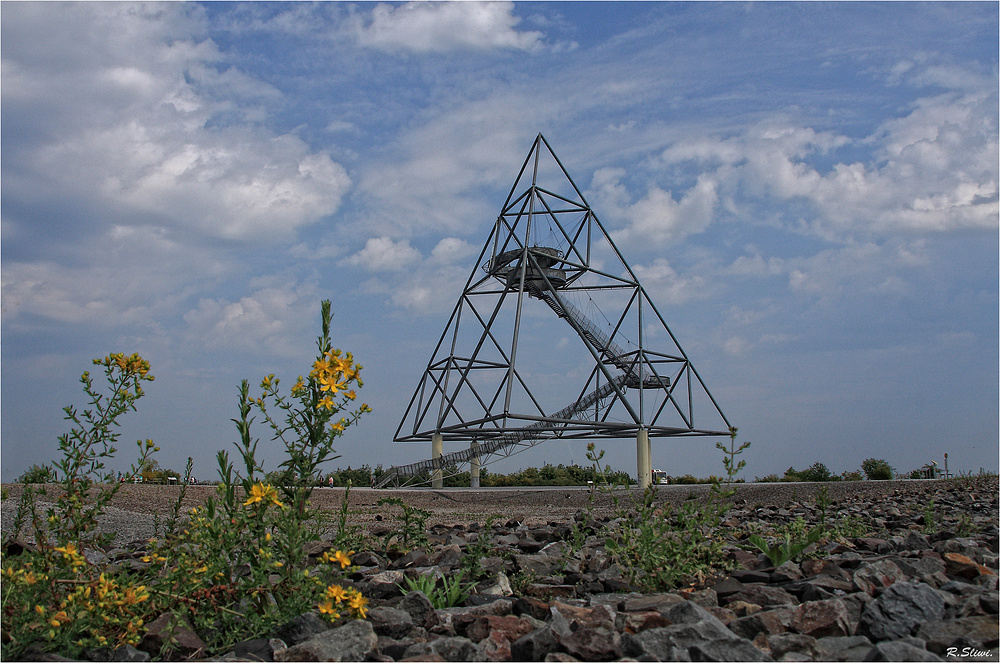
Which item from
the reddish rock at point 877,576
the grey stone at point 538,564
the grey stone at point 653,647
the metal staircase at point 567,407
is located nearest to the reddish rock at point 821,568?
the reddish rock at point 877,576

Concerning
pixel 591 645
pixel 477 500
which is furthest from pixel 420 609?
pixel 477 500

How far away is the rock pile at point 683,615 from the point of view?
2.85 m

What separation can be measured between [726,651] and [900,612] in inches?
39.6

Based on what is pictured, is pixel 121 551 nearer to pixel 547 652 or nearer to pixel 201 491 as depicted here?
pixel 547 652

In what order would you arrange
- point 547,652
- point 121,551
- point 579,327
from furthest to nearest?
point 579,327 < point 121,551 < point 547,652

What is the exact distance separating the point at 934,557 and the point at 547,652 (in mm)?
2753

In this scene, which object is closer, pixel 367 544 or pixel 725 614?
pixel 725 614

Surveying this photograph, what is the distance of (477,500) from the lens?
15.7 meters

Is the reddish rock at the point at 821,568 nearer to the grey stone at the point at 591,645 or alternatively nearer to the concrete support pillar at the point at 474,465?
the grey stone at the point at 591,645

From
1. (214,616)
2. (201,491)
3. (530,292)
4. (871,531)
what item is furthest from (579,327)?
(214,616)

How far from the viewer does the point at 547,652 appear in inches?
115

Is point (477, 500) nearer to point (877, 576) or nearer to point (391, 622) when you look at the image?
point (877, 576)

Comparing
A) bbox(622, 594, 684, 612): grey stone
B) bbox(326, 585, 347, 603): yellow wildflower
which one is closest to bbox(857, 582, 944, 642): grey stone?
bbox(622, 594, 684, 612): grey stone

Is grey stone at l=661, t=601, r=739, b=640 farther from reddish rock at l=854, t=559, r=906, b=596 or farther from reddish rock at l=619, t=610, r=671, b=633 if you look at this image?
reddish rock at l=854, t=559, r=906, b=596
